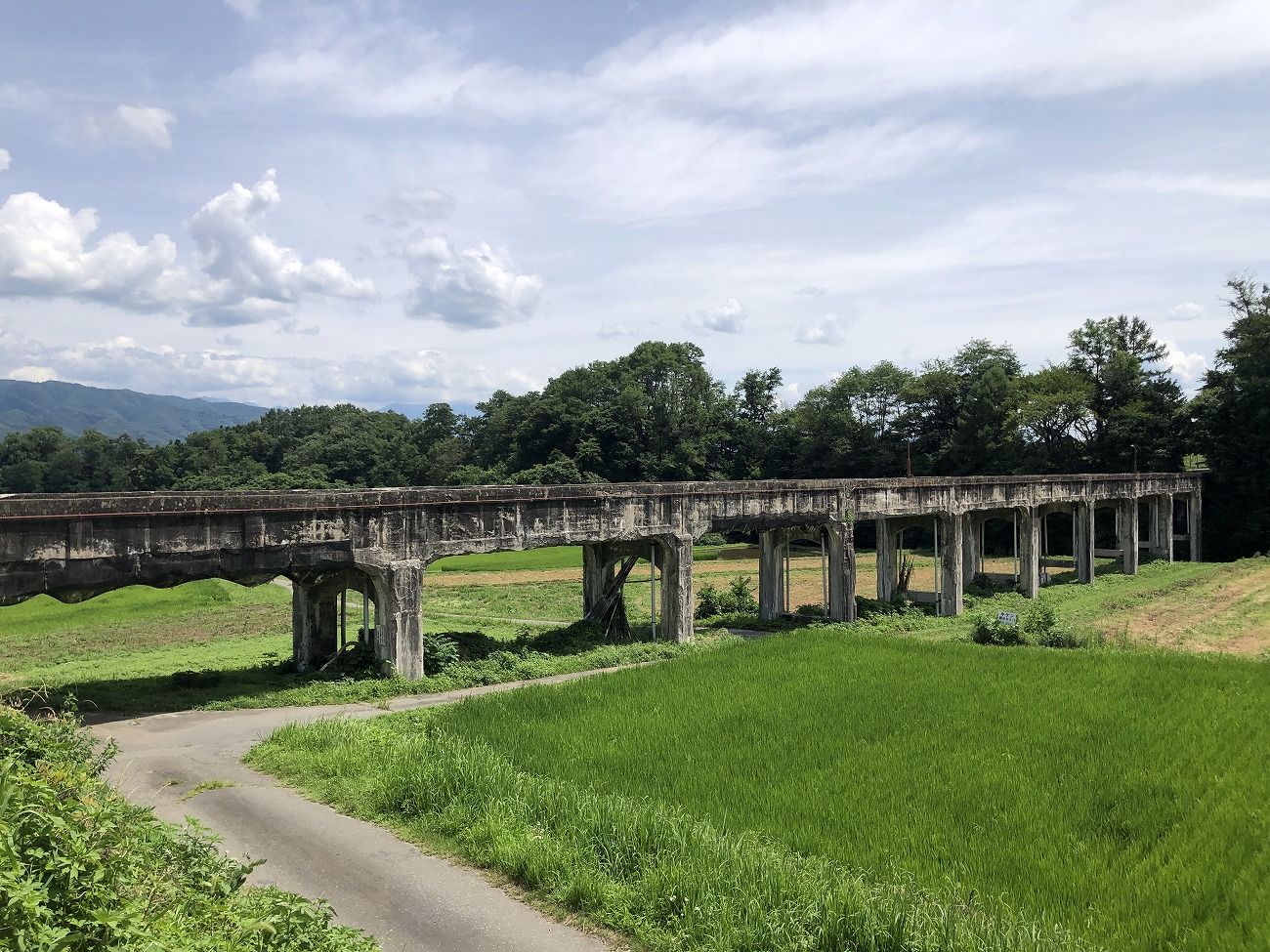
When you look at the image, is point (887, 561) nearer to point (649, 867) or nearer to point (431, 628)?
point (431, 628)

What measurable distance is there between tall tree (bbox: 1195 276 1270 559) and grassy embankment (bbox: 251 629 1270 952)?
140 ft

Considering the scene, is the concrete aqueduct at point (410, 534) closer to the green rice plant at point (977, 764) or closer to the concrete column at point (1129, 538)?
the green rice plant at point (977, 764)

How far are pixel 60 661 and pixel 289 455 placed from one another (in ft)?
271

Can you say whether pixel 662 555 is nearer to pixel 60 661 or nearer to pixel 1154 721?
pixel 1154 721

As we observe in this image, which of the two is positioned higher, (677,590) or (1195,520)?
(677,590)

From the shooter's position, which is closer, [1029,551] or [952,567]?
[952,567]

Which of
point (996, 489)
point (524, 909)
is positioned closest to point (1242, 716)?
point (524, 909)

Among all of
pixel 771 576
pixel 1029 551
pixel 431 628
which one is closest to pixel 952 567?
pixel 1029 551

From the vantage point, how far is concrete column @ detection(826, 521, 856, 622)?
29.2 metres

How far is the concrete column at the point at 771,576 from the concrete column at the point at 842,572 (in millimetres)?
1823

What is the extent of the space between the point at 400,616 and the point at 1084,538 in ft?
120

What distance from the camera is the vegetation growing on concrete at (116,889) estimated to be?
5.50 meters

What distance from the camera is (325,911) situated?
7523 mm

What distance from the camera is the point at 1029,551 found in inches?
1464
